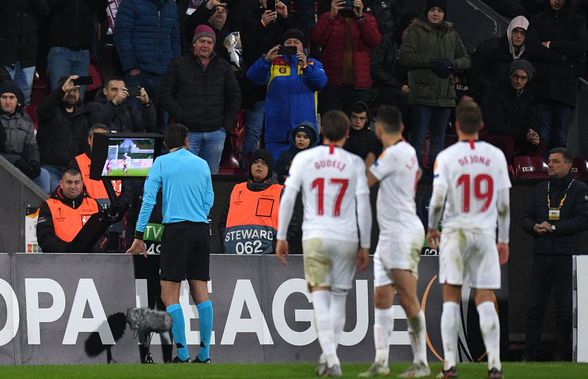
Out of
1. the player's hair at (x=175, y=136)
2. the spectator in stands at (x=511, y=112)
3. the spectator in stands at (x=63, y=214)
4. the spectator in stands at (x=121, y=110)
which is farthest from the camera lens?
the spectator in stands at (x=511, y=112)

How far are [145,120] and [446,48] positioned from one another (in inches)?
166

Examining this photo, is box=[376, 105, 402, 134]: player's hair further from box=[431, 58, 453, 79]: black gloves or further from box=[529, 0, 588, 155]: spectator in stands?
box=[529, 0, 588, 155]: spectator in stands

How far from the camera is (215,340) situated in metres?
16.2

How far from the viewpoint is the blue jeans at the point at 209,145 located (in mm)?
18094

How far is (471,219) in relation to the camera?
11.6 m

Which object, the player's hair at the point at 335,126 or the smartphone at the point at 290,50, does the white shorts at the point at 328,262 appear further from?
the smartphone at the point at 290,50

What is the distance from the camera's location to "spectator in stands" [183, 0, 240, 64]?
1936cm

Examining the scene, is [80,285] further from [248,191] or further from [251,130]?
[251,130]

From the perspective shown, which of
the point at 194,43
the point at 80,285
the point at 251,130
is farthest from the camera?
the point at 251,130

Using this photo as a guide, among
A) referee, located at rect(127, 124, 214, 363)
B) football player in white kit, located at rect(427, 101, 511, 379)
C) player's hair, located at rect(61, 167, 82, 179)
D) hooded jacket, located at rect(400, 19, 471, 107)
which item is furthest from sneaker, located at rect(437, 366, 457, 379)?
hooded jacket, located at rect(400, 19, 471, 107)

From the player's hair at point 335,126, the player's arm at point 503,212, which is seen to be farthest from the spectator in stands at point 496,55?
the player's arm at point 503,212

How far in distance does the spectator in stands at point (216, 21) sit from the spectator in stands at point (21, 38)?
78.5 inches

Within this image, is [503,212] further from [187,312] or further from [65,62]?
[65,62]

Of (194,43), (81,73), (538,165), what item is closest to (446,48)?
(538,165)
